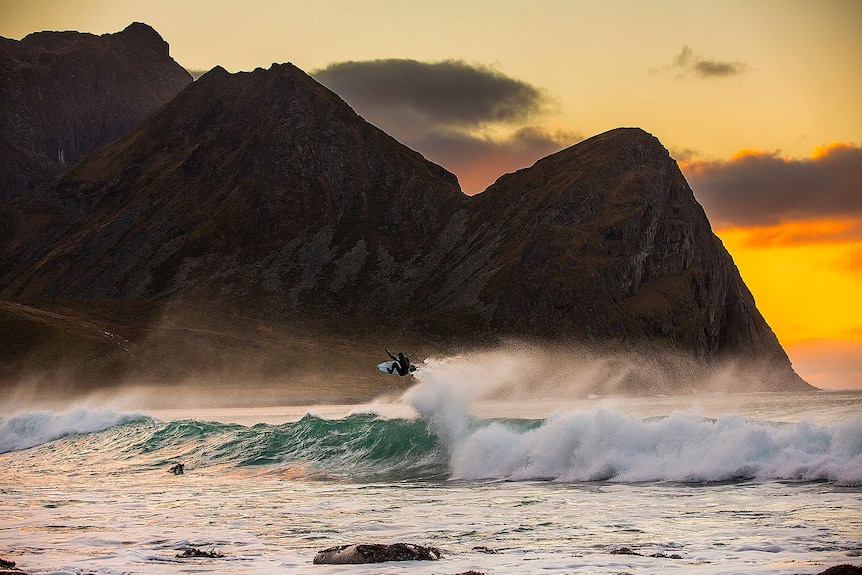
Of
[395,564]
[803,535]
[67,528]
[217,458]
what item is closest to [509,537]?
[395,564]

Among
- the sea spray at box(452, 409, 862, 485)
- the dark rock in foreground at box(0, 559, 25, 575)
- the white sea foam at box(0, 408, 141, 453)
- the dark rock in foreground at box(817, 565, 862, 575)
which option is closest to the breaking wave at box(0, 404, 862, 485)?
the sea spray at box(452, 409, 862, 485)

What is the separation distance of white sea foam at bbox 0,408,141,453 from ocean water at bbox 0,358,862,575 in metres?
12.7

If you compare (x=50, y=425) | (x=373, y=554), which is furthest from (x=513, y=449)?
(x=50, y=425)

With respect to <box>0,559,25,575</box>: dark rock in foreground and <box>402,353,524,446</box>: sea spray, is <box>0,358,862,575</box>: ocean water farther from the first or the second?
<box>0,559,25,575</box>: dark rock in foreground

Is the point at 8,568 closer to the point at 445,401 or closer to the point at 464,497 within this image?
the point at 464,497

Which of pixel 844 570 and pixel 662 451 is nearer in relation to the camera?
pixel 844 570

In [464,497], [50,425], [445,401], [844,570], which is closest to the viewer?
[844,570]

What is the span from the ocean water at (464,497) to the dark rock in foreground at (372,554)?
1.15 feet

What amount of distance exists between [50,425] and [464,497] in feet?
141

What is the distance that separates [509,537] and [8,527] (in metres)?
13.3

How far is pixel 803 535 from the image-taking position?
20062mm

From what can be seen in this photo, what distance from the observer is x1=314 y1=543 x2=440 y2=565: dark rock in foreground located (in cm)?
1898

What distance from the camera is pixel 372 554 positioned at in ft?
62.8

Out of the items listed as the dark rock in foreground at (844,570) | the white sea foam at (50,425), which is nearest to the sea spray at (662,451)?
the dark rock in foreground at (844,570)
